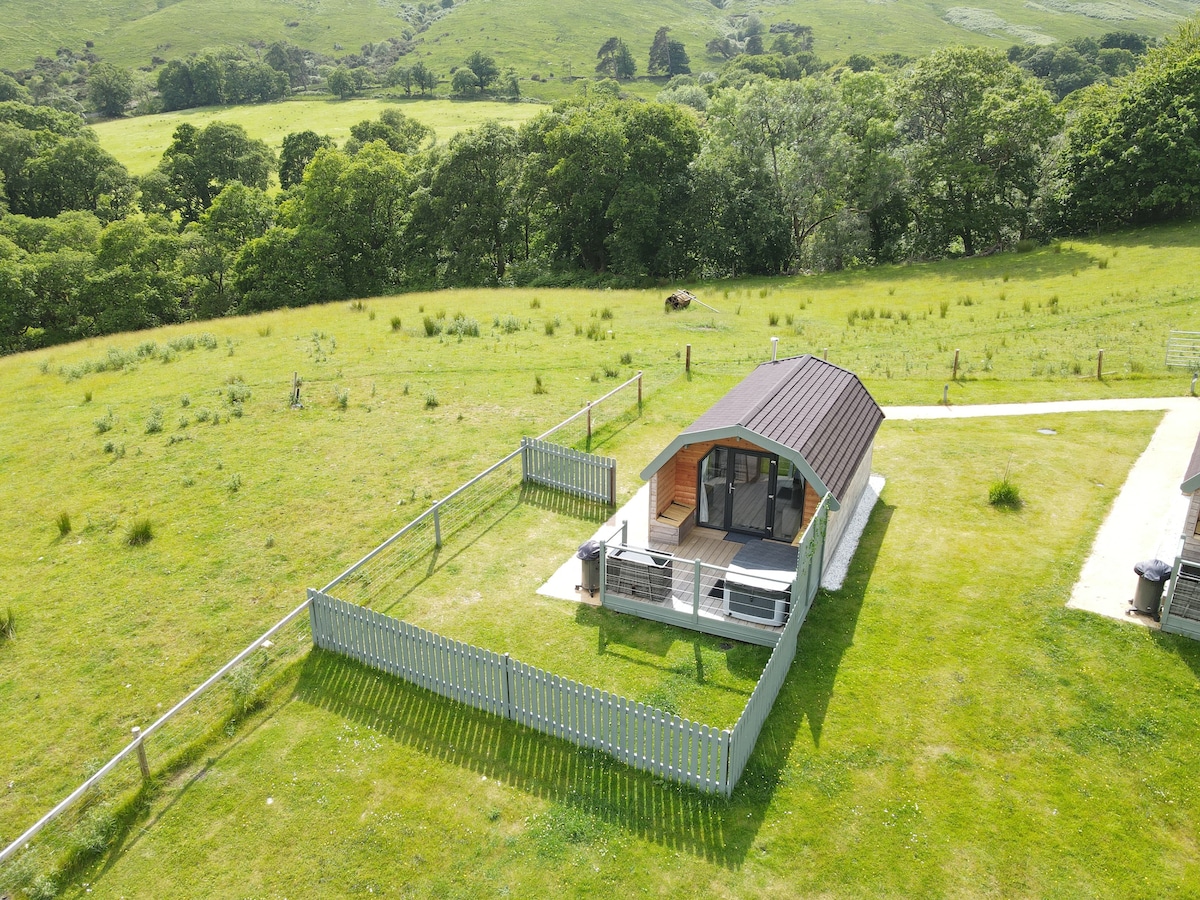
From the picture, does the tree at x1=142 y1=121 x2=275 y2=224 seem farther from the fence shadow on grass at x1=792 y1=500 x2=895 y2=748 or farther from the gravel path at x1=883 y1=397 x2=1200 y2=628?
the fence shadow on grass at x1=792 y1=500 x2=895 y2=748

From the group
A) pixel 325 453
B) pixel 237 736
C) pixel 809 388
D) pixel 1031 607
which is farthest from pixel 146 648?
pixel 1031 607

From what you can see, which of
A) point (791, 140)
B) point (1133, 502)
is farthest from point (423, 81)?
point (1133, 502)

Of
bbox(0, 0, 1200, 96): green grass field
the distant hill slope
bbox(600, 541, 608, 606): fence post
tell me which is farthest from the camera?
the distant hill slope

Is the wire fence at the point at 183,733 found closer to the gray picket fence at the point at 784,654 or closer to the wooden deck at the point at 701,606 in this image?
the wooden deck at the point at 701,606

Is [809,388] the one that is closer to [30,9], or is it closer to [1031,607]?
[1031,607]

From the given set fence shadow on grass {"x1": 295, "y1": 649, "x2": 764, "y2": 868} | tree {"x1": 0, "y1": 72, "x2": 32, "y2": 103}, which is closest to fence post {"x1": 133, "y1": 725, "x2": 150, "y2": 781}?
fence shadow on grass {"x1": 295, "y1": 649, "x2": 764, "y2": 868}

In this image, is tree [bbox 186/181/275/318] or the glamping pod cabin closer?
the glamping pod cabin

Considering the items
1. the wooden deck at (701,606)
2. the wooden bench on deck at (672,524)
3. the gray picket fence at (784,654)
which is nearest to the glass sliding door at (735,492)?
the wooden bench on deck at (672,524)
